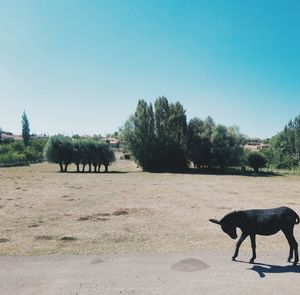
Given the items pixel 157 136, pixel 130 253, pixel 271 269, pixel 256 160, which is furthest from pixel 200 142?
pixel 271 269

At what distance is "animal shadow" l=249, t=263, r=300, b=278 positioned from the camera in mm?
13514

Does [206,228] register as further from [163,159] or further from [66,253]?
[163,159]

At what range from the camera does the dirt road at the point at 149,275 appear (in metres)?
11.9

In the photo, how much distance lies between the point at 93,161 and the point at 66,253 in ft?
220

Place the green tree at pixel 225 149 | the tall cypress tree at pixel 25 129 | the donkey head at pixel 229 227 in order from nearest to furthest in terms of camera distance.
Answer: the donkey head at pixel 229 227 < the green tree at pixel 225 149 < the tall cypress tree at pixel 25 129

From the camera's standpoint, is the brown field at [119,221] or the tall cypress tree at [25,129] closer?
the brown field at [119,221]

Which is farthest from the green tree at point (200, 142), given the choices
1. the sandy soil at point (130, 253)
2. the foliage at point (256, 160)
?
the sandy soil at point (130, 253)

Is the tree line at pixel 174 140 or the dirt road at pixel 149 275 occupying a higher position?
the tree line at pixel 174 140

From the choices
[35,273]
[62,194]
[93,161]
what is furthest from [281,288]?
[93,161]

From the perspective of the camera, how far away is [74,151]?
81750 millimetres

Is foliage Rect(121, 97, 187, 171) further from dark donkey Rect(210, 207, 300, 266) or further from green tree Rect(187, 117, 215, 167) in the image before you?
dark donkey Rect(210, 207, 300, 266)

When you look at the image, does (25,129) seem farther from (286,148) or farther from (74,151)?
(286,148)

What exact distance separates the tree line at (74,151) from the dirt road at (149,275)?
67476 mm

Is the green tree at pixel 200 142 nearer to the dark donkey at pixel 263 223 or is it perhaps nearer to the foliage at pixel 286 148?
the foliage at pixel 286 148
